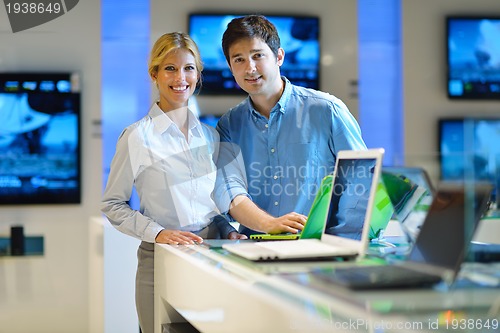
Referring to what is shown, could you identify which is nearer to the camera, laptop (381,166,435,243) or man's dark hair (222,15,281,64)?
laptop (381,166,435,243)

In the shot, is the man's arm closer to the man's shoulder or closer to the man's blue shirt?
the man's blue shirt

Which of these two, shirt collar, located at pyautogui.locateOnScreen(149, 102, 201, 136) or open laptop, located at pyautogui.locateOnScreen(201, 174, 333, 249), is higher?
shirt collar, located at pyautogui.locateOnScreen(149, 102, 201, 136)

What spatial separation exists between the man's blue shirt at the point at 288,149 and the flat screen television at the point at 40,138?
2.89 m

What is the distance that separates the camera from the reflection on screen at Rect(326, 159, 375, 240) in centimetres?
163

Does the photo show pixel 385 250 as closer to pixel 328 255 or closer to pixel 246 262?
pixel 328 255

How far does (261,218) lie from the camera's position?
2209 mm

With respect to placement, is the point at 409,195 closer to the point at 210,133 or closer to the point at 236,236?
the point at 236,236

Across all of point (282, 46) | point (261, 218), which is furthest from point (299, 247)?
point (282, 46)

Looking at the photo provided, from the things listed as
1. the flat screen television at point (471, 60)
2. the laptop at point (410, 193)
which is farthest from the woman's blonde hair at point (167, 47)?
the flat screen television at point (471, 60)

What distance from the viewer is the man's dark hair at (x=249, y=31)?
245cm

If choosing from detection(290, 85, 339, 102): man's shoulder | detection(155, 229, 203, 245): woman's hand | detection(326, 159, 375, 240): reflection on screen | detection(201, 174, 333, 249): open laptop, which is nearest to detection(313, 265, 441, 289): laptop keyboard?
detection(326, 159, 375, 240): reflection on screen

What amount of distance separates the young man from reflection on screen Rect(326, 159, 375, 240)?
721 millimetres

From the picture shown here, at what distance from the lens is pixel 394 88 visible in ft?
18.1

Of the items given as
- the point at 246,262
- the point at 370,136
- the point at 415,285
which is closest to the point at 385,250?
the point at 246,262
